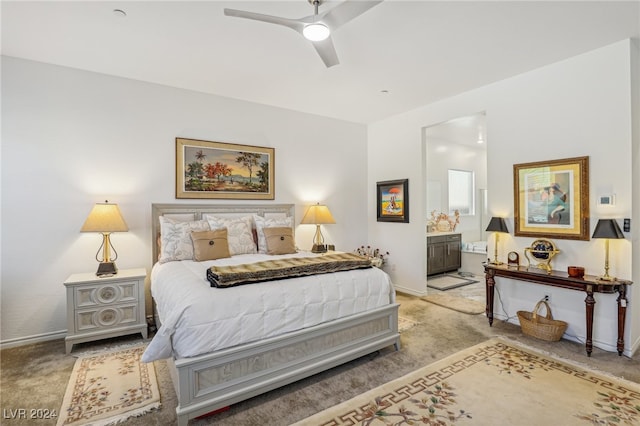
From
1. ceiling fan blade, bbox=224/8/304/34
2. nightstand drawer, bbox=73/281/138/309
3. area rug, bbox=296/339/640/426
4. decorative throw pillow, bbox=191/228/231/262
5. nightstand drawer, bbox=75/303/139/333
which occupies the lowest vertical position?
area rug, bbox=296/339/640/426

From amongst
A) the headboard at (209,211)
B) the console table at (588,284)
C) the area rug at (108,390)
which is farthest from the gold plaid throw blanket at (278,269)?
the console table at (588,284)

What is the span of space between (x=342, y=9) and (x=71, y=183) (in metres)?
3.37

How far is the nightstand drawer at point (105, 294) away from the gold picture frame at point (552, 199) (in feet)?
14.4

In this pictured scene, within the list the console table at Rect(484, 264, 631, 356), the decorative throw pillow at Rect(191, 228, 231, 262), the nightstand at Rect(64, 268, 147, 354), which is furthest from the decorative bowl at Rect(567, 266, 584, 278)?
the nightstand at Rect(64, 268, 147, 354)

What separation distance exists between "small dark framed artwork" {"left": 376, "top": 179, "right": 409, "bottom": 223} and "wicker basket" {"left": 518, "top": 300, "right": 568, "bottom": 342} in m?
2.14

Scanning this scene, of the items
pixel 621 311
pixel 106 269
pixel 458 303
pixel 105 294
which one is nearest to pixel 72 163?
pixel 106 269

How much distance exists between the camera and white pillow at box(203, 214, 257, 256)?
3904 millimetres

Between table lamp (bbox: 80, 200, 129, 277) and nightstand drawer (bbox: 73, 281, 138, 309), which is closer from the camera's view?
nightstand drawer (bbox: 73, 281, 138, 309)

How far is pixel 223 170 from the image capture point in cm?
431

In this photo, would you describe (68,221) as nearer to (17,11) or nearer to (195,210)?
(195,210)

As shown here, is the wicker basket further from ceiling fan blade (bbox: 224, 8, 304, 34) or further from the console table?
ceiling fan blade (bbox: 224, 8, 304, 34)

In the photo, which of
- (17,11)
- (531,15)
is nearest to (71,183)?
(17,11)

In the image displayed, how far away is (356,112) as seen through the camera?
5.08 meters

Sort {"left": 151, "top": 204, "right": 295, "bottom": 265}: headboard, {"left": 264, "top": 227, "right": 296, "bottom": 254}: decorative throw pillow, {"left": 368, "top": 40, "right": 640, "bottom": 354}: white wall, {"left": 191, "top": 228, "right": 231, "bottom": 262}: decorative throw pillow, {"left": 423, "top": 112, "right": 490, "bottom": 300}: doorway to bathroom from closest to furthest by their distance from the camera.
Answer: {"left": 368, "top": 40, "right": 640, "bottom": 354}: white wall → {"left": 191, "top": 228, "right": 231, "bottom": 262}: decorative throw pillow → {"left": 151, "top": 204, "right": 295, "bottom": 265}: headboard → {"left": 264, "top": 227, "right": 296, "bottom": 254}: decorative throw pillow → {"left": 423, "top": 112, "right": 490, "bottom": 300}: doorway to bathroom
